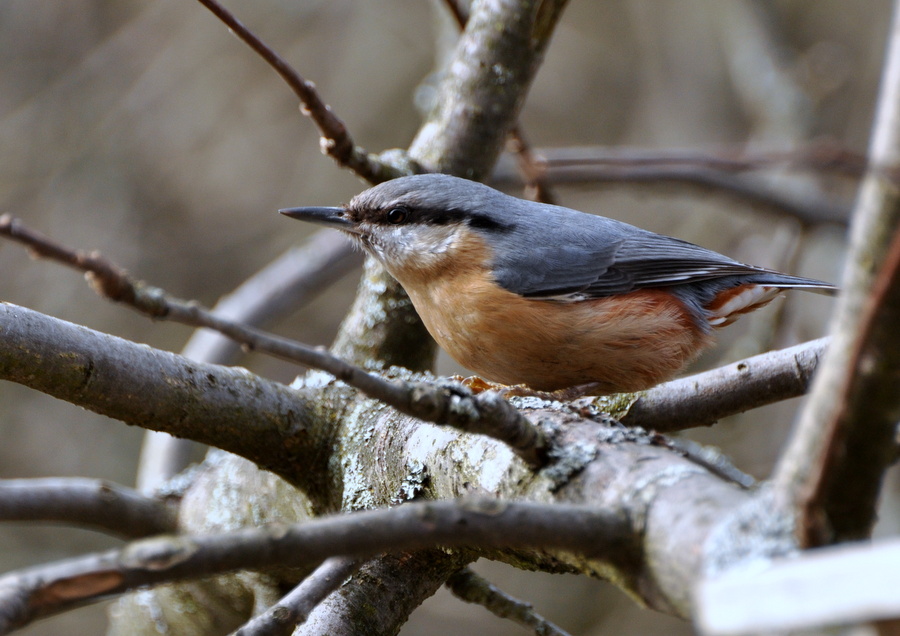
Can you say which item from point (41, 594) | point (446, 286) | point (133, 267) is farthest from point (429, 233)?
point (133, 267)

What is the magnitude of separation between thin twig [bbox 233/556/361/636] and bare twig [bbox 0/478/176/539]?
0.63 m

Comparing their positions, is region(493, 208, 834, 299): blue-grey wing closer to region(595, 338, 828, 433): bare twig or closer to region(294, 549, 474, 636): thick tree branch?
region(595, 338, 828, 433): bare twig

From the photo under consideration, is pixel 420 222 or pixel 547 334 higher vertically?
pixel 420 222

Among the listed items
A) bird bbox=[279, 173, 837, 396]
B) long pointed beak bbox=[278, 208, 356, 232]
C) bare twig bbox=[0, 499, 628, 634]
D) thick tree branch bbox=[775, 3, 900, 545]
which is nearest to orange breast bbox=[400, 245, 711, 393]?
bird bbox=[279, 173, 837, 396]

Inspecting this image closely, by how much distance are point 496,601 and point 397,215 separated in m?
1.52

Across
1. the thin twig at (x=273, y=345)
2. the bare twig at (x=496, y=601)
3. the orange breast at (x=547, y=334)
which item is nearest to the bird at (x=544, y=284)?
the orange breast at (x=547, y=334)

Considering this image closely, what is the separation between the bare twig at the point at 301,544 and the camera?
1029mm

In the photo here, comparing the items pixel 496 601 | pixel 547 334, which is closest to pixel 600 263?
pixel 547 334

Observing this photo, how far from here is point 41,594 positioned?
1.03m

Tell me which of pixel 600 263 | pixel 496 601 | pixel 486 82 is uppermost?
pixel 486 82

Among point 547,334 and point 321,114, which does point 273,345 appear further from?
point 547,334

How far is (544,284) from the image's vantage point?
293 centimetres

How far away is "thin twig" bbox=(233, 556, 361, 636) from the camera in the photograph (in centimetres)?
157

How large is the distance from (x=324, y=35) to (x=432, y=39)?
0.99m
